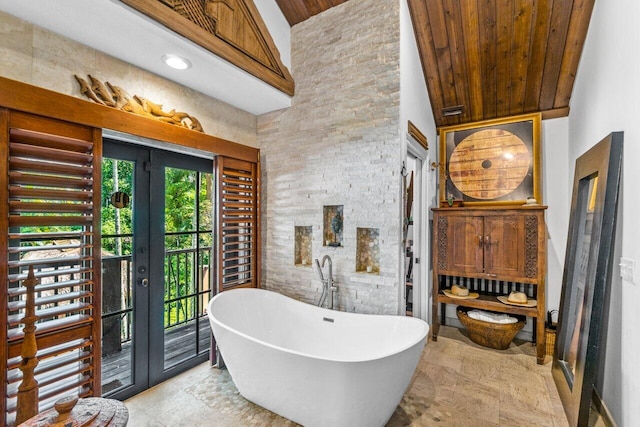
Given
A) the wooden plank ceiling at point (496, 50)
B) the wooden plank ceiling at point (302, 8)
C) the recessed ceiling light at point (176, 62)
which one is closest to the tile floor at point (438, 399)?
the recessed ceiling light at point (176, 62)

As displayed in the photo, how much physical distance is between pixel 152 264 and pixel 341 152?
6.38 feet

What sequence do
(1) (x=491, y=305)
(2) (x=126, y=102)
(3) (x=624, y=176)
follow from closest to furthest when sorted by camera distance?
1. (3) (x=624, y=176)
2. (2) (x=126, y=102)
3. (1) (x=491, y=305)

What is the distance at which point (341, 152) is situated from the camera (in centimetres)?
272

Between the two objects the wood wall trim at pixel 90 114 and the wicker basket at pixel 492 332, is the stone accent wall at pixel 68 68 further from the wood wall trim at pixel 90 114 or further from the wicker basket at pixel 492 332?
the wicker basket at pixel 492 332

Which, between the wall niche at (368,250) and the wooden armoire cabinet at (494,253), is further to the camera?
the wooden armoire cabinet at (494,253)

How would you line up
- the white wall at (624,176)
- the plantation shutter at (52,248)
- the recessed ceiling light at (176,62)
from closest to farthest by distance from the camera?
the white wall at (624,176) → the plantation shutter at (52,248) → the recessed ceiling light at (176,62)

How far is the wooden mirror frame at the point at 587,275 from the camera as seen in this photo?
1635 mm

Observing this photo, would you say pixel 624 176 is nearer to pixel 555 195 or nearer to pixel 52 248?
pixel 555 195

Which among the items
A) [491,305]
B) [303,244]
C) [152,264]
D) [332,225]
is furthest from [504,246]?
[152,264]

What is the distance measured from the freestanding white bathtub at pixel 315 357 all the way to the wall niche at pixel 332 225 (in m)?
0.65

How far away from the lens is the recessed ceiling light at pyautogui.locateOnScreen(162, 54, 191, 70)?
6.96 ft

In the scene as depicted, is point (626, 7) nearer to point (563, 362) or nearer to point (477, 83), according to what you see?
point (477, 83)

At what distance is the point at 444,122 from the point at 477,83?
0.64 m

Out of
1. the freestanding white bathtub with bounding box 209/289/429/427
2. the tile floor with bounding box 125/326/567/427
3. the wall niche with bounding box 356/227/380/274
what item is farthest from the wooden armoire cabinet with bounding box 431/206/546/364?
the freestanding white bathtub with bounding box 209/289/429/427
